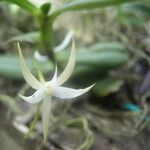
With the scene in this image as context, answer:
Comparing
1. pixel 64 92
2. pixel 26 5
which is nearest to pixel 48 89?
pixel 64 92

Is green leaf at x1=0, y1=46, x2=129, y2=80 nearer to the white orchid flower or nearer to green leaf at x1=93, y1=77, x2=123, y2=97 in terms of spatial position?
green leaf at x1=93, y1=77, x2=123, y2=97

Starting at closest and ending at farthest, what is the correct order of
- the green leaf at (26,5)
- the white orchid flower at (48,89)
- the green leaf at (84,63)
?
1. the white orchid flower at (48,89)
2. the green leaf at (26,5)
3. the green leaf at (84,63)

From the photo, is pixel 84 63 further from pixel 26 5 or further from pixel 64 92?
pixel 64 92

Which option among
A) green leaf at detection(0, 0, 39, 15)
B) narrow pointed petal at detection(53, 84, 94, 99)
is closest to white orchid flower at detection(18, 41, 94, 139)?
narrow pointed petal at detection(53, 84, 94, 99)

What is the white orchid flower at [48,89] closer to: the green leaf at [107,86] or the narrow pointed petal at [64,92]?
the narrow pointed petal at [64,92]

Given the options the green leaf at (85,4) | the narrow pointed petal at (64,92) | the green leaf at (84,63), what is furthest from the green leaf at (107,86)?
the narrow pointed petal at (64,92)

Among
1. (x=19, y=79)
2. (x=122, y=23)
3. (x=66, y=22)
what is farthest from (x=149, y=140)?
(x=66, y=22)

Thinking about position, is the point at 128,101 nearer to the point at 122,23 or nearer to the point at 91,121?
the point at 91,121

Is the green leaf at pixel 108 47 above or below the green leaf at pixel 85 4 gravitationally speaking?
below
